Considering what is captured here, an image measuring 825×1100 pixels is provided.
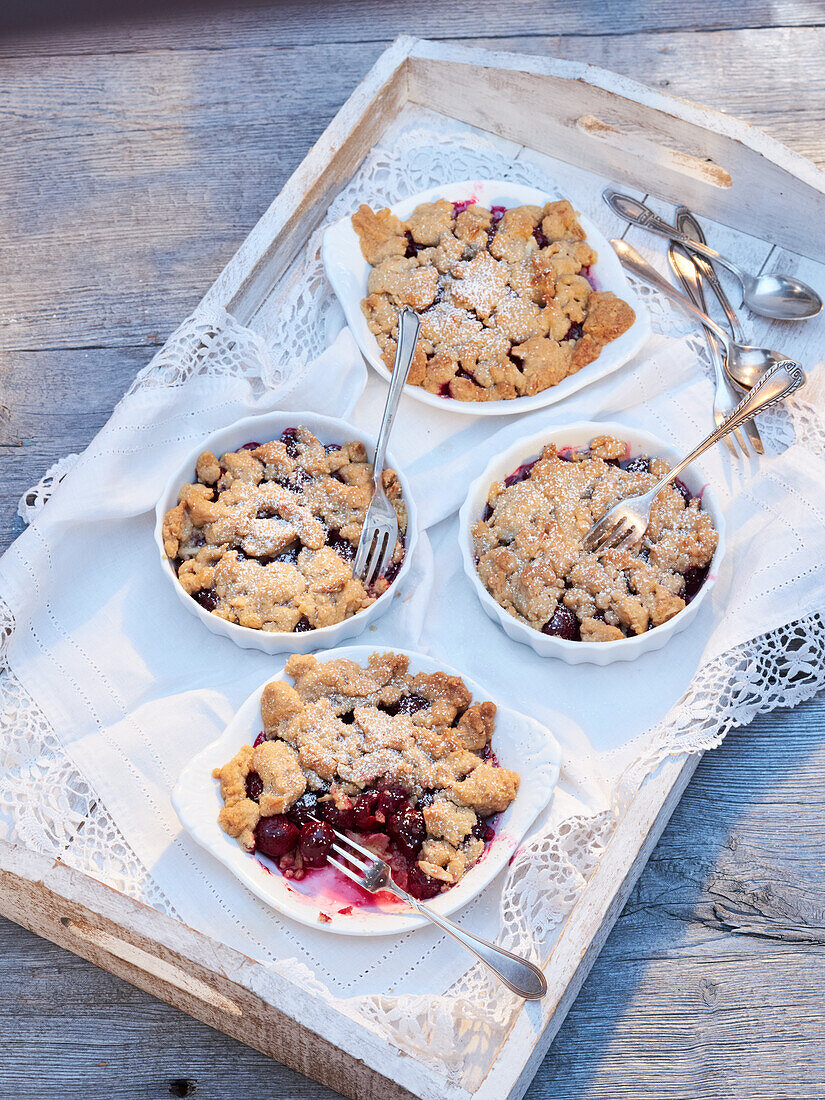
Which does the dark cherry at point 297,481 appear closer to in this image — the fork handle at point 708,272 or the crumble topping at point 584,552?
the crumble topping at point 584,552

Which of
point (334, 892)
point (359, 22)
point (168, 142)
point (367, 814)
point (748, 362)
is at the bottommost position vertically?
point (334, 892)

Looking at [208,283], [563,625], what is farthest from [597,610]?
[208,283]

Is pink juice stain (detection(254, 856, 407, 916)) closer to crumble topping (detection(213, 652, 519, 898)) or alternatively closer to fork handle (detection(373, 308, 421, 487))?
crumble topping (detection(213, 652, 519, 898))

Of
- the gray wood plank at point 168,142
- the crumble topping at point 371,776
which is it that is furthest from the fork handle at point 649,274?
the crumble topping at point 371,776

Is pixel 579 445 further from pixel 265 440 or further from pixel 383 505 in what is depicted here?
pixel 265 440

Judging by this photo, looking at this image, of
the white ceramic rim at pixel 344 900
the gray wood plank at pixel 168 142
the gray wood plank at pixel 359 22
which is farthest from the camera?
the gray wood plank at pixel 359 22

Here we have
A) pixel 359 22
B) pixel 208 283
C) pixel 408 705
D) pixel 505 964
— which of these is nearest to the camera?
pixel 505 964

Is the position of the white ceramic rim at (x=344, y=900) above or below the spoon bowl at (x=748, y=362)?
below

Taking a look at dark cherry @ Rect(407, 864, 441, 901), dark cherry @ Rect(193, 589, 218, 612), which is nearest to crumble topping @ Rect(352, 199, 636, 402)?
dark cherry @ Rect(193, 589, 218, 612)
